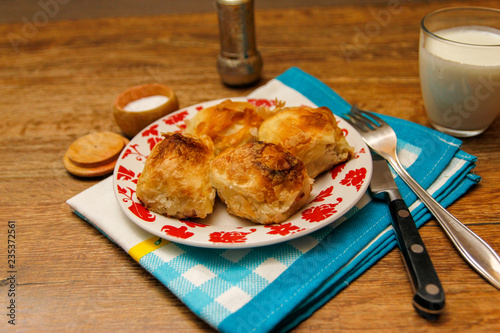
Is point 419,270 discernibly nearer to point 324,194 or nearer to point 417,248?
point 417,248

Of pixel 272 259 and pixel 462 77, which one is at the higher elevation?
pixel 462 77

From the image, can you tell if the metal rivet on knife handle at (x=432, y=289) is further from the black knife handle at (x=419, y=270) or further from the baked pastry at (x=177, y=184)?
the baked pastry at (x=177, y=184)

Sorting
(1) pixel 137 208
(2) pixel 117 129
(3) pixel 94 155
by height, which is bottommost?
(2) pixel 117 129

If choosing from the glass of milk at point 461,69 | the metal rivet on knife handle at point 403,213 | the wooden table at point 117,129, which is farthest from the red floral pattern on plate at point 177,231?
the glass of milk at point 461,69

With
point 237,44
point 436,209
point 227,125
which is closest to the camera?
point 436,209

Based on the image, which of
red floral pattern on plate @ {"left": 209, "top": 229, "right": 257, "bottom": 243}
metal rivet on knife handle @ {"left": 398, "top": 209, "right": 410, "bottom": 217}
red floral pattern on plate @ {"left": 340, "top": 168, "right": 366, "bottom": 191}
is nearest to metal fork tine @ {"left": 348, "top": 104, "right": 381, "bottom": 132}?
red floral pattern on plate @ {"left": 340, "top": 168, "right": 366, "bottom": 191}

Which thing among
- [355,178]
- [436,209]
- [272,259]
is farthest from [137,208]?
[436,209]
